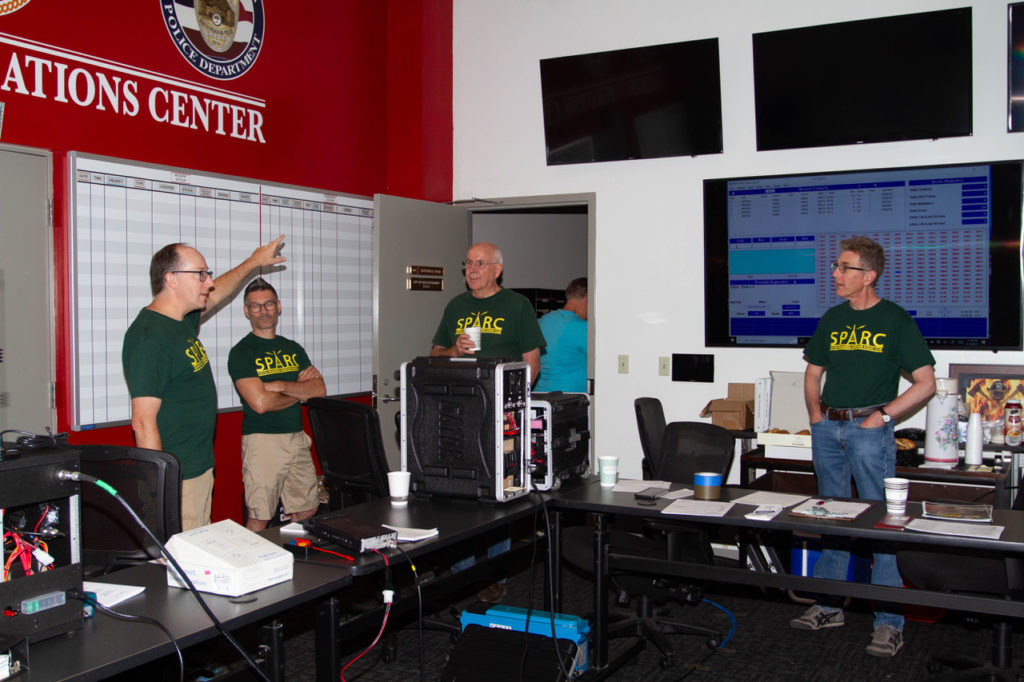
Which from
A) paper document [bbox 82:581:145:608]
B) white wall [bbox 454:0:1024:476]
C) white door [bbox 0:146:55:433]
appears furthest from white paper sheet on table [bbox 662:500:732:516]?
white door [bbox 0:146:55:433]

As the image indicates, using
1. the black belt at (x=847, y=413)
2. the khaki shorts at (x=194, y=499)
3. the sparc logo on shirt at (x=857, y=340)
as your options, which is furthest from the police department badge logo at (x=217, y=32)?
the black belt at (x=847, y=413)

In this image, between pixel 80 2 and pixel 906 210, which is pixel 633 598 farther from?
pixel 80 2

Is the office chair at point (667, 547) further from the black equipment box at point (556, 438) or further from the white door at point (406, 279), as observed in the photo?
the white door at point (406, 279)

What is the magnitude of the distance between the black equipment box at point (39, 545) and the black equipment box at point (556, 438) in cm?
162

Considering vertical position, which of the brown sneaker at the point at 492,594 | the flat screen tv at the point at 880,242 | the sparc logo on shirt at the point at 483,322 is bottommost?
the brown sneaker at the point at 492,594

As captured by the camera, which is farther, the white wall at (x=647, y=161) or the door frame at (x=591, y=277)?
the door frame at (x=591, y=277)

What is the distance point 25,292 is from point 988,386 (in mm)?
4556

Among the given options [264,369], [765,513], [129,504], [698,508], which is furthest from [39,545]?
[264,369]

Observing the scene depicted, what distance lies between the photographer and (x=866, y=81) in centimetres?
471

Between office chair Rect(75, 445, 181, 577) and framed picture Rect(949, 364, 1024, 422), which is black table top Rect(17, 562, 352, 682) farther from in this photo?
framed picture Rect(949, 364, 1024, 422)

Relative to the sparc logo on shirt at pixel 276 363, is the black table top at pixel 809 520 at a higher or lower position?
lower

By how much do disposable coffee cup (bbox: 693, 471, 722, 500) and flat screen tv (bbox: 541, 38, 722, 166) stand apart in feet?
8.26

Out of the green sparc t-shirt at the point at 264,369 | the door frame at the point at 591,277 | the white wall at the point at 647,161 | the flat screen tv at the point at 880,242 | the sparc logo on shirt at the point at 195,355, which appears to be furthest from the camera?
the door frame at the point at 591,277

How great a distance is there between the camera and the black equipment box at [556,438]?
10.4 ft
